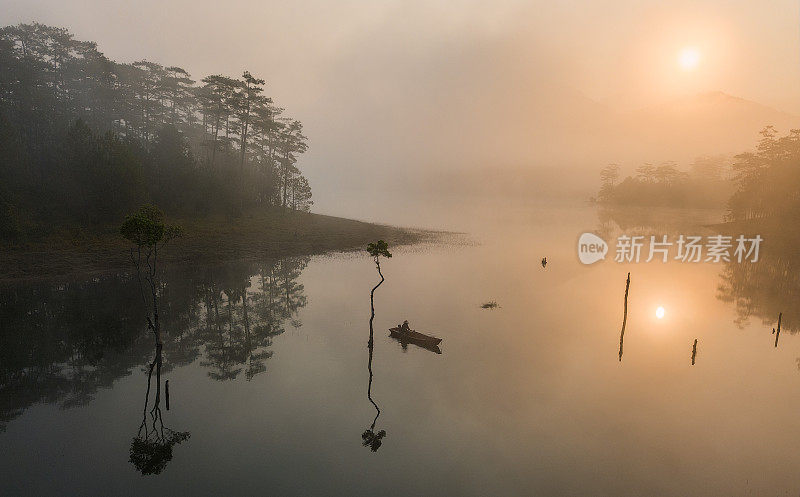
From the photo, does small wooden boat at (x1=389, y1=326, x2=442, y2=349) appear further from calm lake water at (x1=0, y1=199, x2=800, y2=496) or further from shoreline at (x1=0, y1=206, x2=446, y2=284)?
shoreline at (x1=0, y1=206, x2=446, y2=284)

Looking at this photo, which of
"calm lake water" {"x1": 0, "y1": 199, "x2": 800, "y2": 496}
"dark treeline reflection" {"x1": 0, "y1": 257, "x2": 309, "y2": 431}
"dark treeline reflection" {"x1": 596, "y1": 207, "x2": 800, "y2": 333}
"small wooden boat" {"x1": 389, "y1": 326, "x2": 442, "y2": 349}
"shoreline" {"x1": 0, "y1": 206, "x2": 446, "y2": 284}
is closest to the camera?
"calm lake water" {"x1": 0, "y1": 199, "x2": 800, "y2": 496}

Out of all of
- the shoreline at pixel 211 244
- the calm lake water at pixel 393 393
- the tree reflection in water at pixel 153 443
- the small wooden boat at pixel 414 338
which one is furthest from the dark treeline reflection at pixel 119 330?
the small wooden boat at pixel 414 338

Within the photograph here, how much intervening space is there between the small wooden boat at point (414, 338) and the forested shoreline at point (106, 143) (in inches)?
2135

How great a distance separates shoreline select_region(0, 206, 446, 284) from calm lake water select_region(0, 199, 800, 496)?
5244 mm

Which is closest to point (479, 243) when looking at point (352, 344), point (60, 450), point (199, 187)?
→ point (199, 187)

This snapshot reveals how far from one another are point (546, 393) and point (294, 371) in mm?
19323

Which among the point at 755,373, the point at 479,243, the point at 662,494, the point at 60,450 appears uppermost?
the point at 479,243

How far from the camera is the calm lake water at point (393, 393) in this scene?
20.4 metres

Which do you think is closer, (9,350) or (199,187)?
(9,350)

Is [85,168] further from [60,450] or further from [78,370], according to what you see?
[60,450]

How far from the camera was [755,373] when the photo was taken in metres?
33.7

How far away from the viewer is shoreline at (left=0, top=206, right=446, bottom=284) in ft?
185

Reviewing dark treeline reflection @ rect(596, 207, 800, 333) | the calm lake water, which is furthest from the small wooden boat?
dark treeline reflection @ rect(596, 207, 800, 333)

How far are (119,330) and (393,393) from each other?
29.2 metres
